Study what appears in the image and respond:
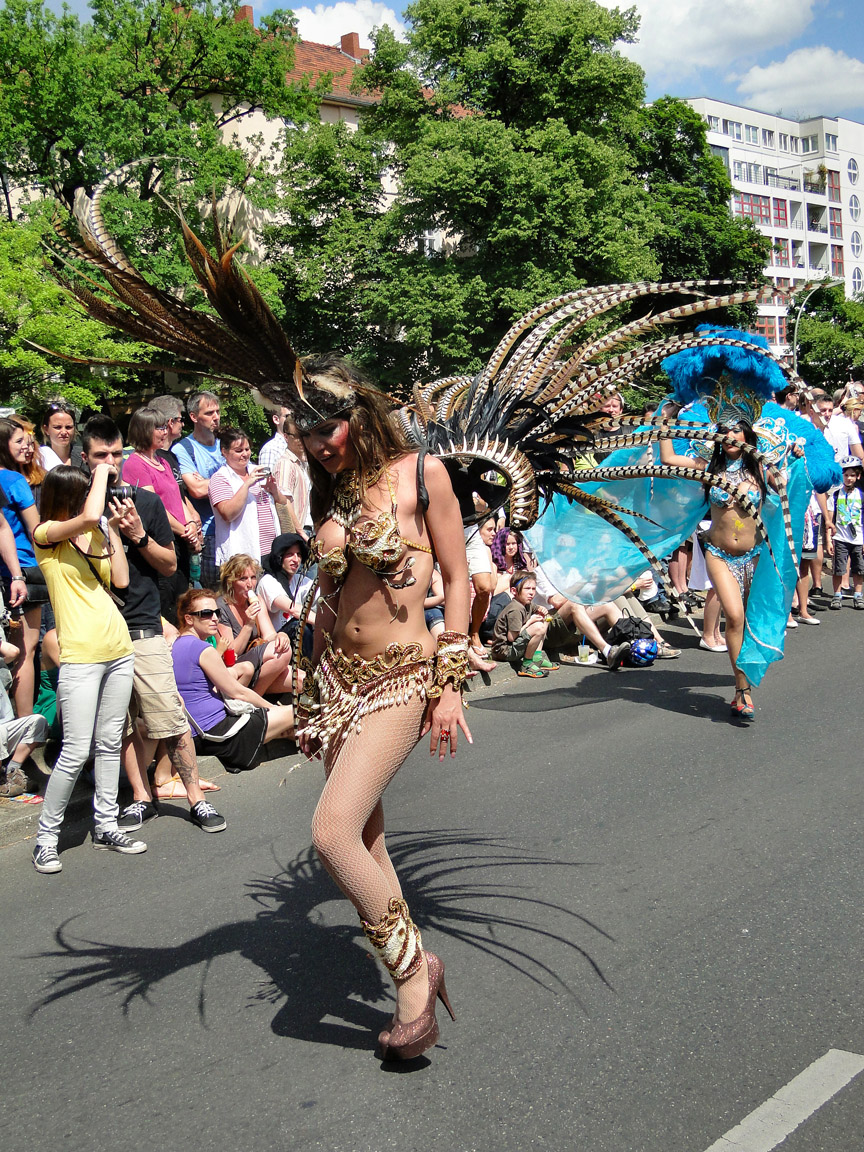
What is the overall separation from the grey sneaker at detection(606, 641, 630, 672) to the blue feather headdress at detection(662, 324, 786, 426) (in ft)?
7.58

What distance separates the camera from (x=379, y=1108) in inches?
113

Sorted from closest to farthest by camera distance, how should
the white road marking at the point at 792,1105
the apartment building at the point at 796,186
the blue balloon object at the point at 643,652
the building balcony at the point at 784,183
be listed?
the white road marking at the point at 792,1105
the blue balloon object at the point at 643,652
the apartment building at the point at 796,186
the building balcony at the point at 784,183

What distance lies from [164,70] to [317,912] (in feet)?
103

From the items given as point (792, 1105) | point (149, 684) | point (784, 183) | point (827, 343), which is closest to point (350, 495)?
point (792, 1105)

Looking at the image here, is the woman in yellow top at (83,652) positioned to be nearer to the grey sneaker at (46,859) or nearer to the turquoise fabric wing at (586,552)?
the grey sneaker at (46,859)

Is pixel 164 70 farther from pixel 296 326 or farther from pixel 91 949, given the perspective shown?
pixel 91 949

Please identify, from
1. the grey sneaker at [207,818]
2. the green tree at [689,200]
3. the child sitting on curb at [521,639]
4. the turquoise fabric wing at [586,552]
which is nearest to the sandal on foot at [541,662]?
the child sitting on curb at [521,639]

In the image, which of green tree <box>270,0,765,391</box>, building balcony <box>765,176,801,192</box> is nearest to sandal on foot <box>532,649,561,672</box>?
green tree <box>270,0,765,391</box>

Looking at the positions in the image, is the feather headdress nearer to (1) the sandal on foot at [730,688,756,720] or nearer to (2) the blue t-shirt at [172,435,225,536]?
(1) the sandal on foot at [730,688,756,720]

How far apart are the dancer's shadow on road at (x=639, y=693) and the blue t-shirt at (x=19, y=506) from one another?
317cm

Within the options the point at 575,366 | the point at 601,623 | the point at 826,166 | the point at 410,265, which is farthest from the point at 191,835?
the point at 826,166

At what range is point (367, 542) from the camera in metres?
3.19

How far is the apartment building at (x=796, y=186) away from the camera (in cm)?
7375

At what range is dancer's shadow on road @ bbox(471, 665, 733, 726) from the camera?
7.15 meters
